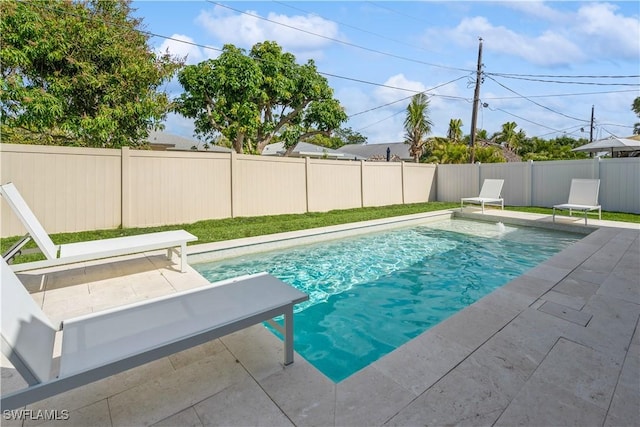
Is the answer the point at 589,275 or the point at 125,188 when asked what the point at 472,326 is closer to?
the point at 589,275

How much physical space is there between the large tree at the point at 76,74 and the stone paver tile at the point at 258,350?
765 cm

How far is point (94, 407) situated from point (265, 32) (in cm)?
1312

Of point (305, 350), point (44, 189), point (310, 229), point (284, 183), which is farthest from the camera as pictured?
point (284, 183)

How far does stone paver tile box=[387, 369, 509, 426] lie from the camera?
5.42ft

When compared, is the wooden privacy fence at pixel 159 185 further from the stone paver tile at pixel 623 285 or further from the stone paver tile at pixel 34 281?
the stone paver tile at pixel 623 285

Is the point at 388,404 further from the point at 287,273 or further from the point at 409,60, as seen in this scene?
the point at 409,60

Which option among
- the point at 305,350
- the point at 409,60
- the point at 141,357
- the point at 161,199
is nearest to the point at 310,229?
the point at 161,199

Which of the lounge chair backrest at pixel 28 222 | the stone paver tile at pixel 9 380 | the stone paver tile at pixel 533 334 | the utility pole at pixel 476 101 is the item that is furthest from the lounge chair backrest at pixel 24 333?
the utility pole at pixel 476 101

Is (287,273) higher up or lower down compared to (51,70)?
lower down

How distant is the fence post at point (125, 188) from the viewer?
267 inches

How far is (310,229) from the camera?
7.12 meters

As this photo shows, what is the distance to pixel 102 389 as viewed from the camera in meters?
1.93

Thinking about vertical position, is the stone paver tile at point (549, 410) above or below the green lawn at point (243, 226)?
below

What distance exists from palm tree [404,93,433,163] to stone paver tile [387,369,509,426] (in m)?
18.4
